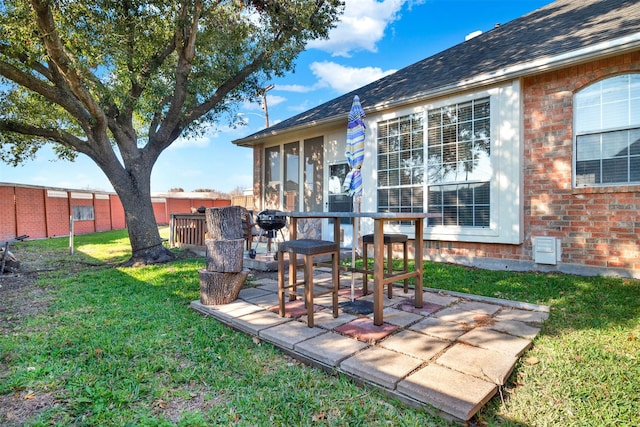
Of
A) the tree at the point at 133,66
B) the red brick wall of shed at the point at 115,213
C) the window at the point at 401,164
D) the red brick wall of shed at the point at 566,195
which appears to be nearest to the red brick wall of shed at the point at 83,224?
the red brick wall of shed at the point at 115,213

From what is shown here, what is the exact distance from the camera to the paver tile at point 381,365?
6.51 feet

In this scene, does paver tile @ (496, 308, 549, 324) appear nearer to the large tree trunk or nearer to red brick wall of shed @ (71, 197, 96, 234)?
the large tree trunk

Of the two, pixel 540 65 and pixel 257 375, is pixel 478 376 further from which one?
pixel 540 65

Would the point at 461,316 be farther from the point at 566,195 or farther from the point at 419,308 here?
the point at 566,195

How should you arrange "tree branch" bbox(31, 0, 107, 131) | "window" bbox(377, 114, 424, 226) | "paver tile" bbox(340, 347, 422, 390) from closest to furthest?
"paver tile" bbox(340, 347, 422, 390), "tree branch" bbox(31, 0, 107, 131), "window" bbox(377, 114, 424, 226)

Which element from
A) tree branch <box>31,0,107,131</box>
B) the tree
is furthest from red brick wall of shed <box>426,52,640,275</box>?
tree branch <box>31,0,107,131</box>

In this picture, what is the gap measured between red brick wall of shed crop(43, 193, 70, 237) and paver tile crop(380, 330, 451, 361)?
16665mm

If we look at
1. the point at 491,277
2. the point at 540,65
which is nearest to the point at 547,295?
the point at 491,277

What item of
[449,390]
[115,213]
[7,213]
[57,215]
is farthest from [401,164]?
[115,213]

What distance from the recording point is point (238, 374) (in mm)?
2229

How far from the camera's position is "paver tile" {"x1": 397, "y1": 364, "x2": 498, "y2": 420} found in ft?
5.56

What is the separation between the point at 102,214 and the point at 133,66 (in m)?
14.1

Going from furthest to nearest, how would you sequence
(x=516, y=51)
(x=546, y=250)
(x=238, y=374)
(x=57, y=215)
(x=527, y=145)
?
(x=57, y=215) < (x=516, y=51) < (x=527, y=145) < (x=546, y=250) < (x=238, y=374)

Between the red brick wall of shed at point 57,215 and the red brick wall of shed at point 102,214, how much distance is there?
7.29 ft
